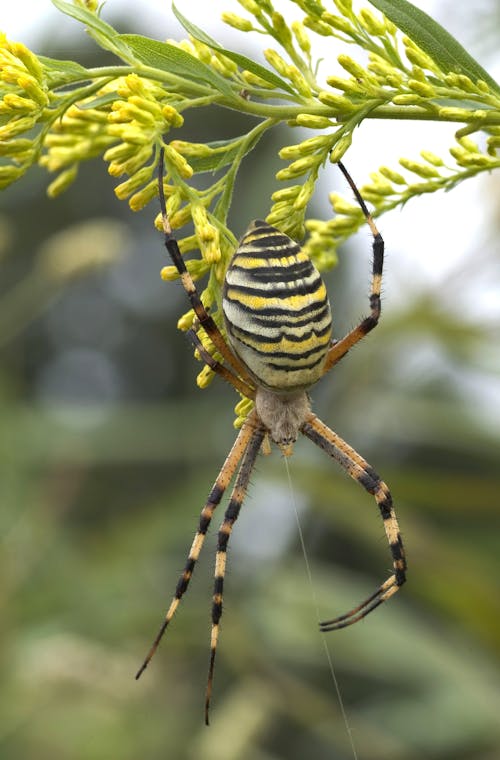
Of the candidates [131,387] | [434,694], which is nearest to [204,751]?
[434,694]

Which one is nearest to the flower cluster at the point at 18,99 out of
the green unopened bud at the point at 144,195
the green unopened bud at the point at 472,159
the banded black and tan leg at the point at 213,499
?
the green unopened bud at the point at 144,195

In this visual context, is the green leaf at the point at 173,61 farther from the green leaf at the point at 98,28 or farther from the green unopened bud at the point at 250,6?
the green unopened bud at the point at 250,6

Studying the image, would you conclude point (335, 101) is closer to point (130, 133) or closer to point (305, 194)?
point (305, 194)

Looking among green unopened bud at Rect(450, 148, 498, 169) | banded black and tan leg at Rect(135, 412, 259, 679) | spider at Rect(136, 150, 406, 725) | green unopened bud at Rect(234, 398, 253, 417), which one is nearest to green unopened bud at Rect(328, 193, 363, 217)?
spider at Rect(136, 150, 406, 725)

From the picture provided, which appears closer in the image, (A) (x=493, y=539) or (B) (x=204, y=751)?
(B) (x=204, y=751)

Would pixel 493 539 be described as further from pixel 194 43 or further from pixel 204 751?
pixel 194 43

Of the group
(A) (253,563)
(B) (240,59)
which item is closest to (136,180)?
(B) (240,59)

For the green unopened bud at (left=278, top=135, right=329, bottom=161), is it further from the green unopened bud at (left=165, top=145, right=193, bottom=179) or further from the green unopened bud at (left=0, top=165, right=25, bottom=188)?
the green unopened bud at (left=0, top=165, right=25, bottom=188)

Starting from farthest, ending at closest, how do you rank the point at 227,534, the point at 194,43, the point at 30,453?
the point at 30,453
the point at 227,534
the point at 194,43
